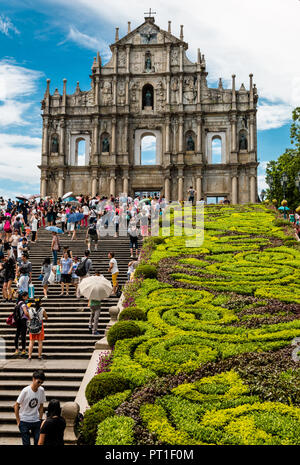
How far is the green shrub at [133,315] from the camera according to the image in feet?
37.8

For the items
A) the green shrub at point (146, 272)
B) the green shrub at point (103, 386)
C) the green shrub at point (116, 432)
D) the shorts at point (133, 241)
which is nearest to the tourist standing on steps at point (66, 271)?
the green shrub at point (146, 272)

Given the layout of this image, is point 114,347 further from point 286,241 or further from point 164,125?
point 164,125

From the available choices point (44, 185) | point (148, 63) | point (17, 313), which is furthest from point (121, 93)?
point (17, 313)

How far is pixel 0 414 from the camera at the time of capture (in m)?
9.11

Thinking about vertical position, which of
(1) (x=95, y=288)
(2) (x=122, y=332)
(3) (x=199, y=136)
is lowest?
(2) (x=122, y=332)

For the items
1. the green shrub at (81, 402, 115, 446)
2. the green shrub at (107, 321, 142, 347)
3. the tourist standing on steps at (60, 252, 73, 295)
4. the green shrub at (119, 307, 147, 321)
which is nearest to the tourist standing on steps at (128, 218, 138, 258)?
the tourist standing on steps at (60, 252, 73, 295)

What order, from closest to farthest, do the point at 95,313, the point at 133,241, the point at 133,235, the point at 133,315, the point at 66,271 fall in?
the point at 133,315 < the point at 95,313 < the point at 66,271 < the point at 133,235 < the point at 133,241

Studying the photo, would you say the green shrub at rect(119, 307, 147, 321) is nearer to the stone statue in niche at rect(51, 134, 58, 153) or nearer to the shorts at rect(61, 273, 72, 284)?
the shorts at rect(61, 273, 72, 284)

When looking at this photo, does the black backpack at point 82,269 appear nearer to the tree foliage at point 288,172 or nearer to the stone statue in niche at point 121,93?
the tree foliage at point 288,172

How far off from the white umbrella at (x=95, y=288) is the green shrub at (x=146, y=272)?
3.10 metres

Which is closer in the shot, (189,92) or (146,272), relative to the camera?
(146,272)

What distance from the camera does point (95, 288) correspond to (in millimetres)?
11961

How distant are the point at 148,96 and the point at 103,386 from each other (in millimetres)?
38974

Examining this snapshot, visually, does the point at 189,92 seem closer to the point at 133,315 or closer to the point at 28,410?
the point at 133,315
